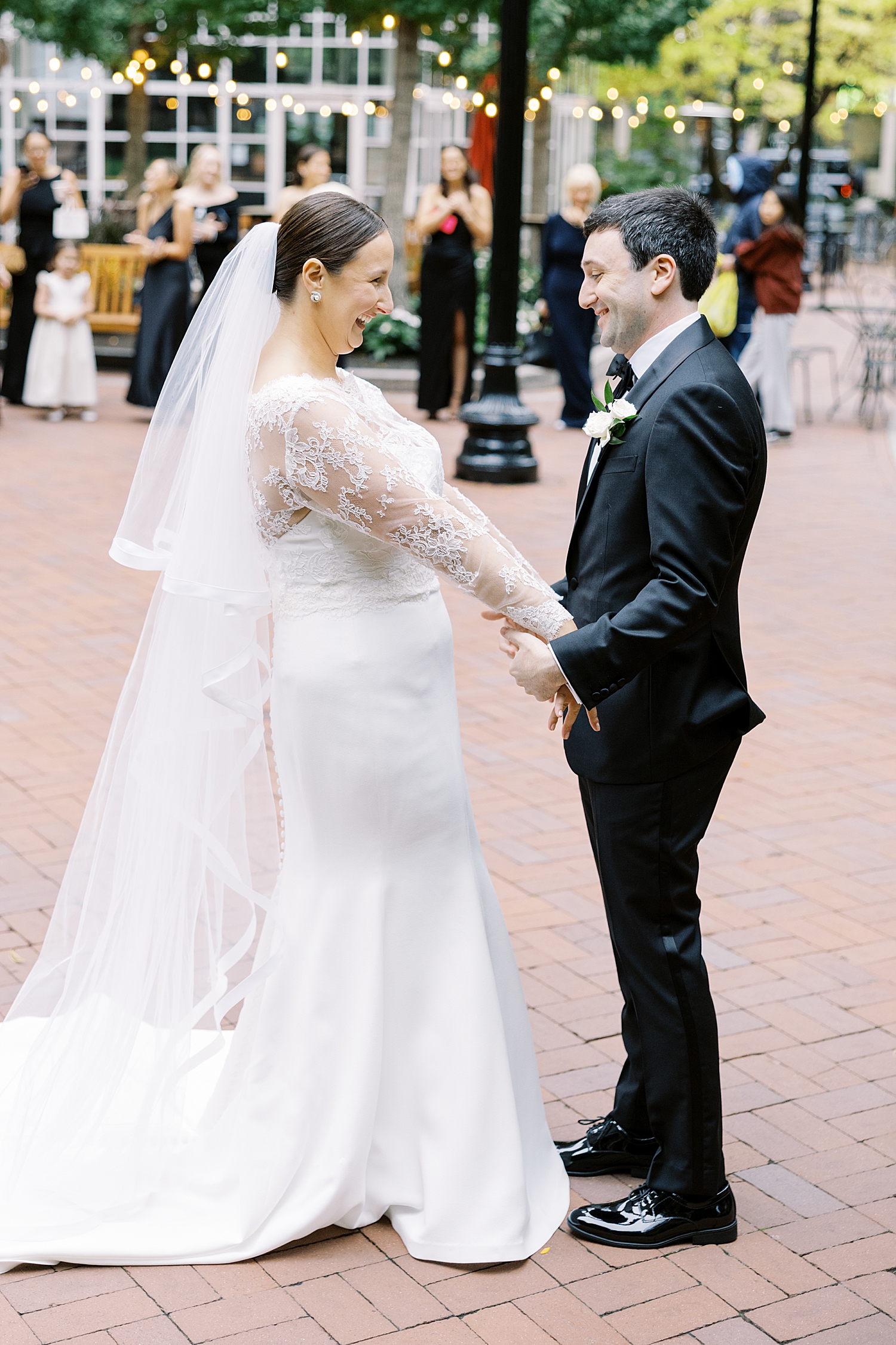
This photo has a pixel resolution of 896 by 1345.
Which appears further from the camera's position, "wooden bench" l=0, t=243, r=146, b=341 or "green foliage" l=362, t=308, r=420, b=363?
"wooden bench" l=0, t=243, r=146, b=341

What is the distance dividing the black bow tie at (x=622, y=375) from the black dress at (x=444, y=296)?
9.80m

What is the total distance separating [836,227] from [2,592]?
32.7 meters

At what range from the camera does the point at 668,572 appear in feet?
9.29

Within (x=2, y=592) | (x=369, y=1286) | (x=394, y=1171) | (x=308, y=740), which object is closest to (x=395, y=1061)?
(x=394, y=1171)

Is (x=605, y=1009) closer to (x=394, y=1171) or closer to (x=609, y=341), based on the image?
(x=394, y=1171)

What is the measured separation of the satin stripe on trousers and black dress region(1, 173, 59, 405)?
1105 centimetres

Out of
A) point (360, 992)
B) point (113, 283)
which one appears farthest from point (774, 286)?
point (360, 992)

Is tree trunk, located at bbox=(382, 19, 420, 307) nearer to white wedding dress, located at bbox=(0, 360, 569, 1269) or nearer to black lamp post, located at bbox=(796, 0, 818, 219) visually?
black lamp post, located at bbox=(796, 0, 818, 219)

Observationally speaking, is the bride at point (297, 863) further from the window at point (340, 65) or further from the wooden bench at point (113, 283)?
the window at point (340, 65)

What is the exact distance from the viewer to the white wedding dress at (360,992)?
3064 mm

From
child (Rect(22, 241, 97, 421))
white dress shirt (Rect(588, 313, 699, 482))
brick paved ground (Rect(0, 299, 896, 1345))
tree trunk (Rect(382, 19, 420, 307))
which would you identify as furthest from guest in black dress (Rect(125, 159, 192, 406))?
white dress shirt (Rect(588, 313, 699, 482))

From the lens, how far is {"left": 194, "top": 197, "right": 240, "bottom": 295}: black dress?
12.4 meters

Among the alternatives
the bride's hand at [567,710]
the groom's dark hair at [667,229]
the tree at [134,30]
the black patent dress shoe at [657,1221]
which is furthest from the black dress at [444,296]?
the black patent dress shoe at [657,1221]

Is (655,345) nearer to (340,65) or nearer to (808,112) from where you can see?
(808,112)
